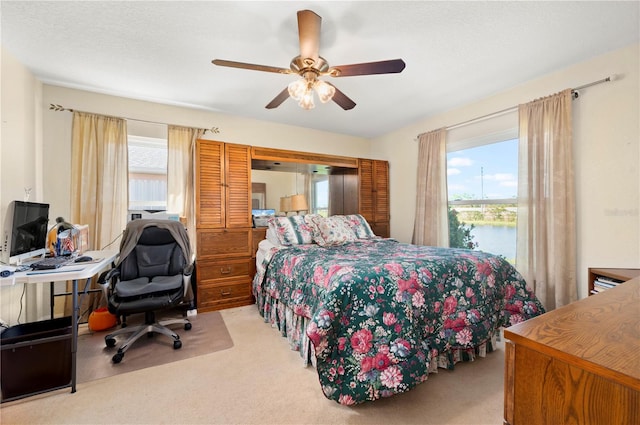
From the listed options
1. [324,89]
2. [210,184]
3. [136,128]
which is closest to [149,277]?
[210,184]

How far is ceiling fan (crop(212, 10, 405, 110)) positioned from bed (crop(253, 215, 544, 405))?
1.31 m

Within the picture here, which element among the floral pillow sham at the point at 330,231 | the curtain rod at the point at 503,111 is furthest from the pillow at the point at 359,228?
the curtain rod at the point at 503,111

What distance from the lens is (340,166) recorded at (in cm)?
403

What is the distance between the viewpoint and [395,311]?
61.3 inches

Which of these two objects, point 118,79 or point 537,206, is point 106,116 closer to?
point 118,79

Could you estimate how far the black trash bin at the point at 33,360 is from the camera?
1.55 m

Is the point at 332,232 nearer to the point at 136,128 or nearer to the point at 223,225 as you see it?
the point at 223,225

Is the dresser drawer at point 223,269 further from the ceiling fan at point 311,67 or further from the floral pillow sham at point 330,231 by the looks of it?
the ceiling fan at point 311,67

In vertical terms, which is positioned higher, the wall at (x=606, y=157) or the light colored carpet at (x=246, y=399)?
the wall at (x=606, y=157)

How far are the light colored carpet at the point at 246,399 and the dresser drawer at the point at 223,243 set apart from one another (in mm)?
1260

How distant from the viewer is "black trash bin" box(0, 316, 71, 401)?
61.1 inches

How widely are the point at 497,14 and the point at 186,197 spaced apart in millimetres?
3444

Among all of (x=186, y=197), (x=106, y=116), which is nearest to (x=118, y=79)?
(x=106, y=116)

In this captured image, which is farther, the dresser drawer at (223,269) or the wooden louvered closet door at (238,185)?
the wooden louvered closet door at (238,185)
